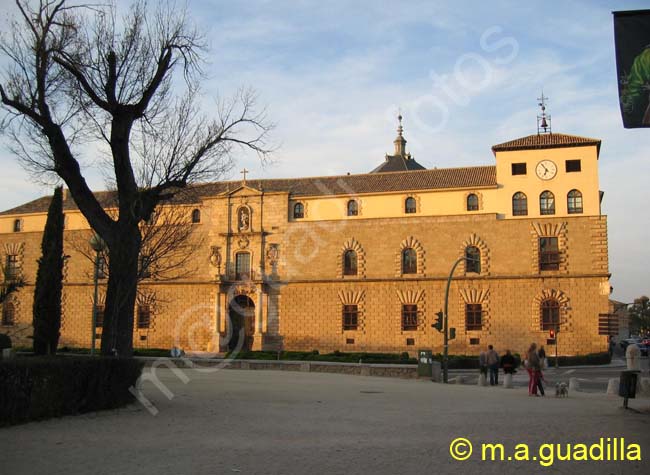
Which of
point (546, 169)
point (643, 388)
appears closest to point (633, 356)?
point (643, 388)

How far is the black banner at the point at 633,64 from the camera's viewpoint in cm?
1033

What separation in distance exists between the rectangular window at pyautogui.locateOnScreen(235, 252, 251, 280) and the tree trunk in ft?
102

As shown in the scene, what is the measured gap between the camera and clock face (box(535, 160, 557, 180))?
42.1m

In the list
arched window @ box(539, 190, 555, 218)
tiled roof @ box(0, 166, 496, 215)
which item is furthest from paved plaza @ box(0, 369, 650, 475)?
tiled roof @ box(0, 166, 496, 215)

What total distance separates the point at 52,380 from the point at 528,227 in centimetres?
3458

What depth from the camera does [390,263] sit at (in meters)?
44.6

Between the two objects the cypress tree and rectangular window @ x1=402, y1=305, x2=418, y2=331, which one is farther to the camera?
rectangular window @ x1=402, y1=305, x2=418, y2=331

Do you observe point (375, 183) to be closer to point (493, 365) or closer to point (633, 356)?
point (493, 365)

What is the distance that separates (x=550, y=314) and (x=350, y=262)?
1320 cm

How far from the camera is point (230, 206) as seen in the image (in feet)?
158

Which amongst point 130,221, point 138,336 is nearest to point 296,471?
point 130,221

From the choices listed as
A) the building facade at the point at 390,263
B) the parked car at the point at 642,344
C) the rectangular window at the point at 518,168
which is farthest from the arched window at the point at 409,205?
the parked car at the point at 642,344

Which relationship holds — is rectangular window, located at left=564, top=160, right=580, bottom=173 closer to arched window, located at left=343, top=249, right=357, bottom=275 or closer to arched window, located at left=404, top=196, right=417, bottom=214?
arched window, located at left=404, top=196, right=417, bottom=214

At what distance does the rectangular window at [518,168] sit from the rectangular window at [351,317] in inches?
530
